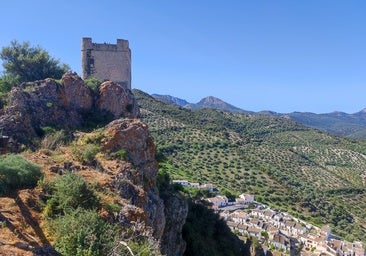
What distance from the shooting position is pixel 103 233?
8.83 meters

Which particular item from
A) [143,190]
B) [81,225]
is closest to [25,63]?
[143,190]

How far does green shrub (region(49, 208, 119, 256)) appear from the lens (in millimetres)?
8250

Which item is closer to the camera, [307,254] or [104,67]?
[104,67]

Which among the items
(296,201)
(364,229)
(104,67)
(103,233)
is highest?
(104,67)

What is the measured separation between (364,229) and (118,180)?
197 ft

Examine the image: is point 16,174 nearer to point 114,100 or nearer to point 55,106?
point 55,106

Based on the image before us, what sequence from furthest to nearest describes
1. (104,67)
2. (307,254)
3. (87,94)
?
(307,254), (104,67), (87,94)

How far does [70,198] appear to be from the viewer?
9.97 meters

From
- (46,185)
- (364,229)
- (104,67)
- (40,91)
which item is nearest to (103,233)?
(46,185)

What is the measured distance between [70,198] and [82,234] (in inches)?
70.4

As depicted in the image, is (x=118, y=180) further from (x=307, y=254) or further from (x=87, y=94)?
(x=307, y=254)

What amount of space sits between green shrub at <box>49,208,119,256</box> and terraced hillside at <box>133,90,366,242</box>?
125ft

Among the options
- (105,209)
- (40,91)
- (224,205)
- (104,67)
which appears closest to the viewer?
(105,209)

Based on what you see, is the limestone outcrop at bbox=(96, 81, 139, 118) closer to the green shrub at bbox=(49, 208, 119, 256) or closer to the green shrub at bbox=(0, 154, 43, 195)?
the green shrub at bbox=(0, 154, 43, 195)
